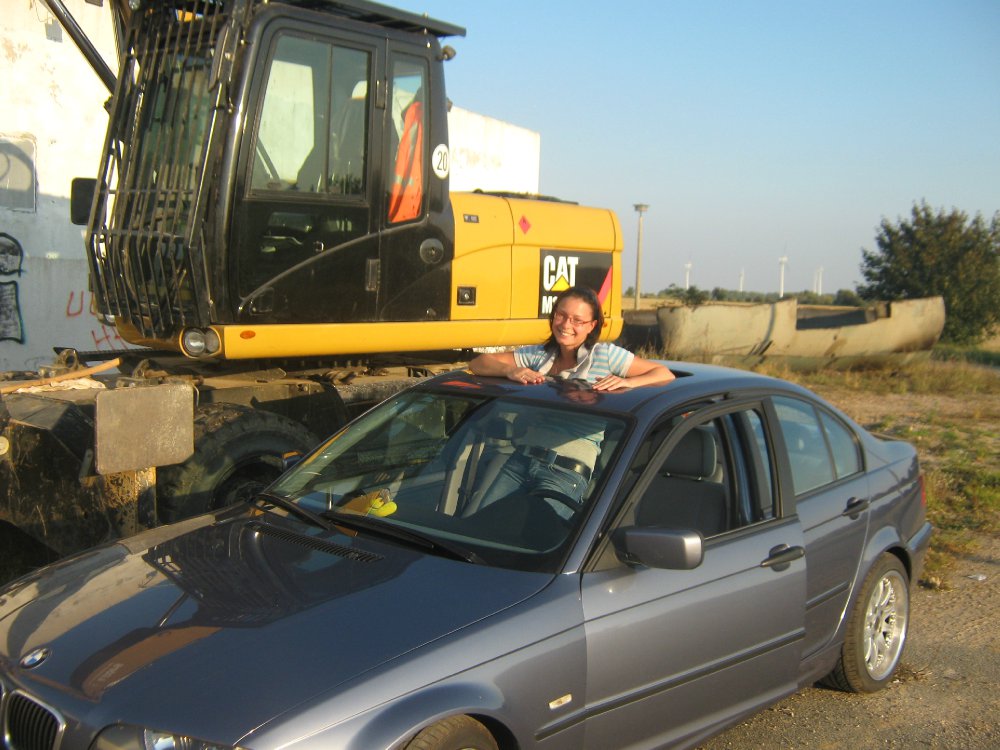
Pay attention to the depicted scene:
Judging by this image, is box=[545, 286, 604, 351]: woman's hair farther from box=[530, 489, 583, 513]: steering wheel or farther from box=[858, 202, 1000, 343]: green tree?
box=[858, 202, 1000, 343]: green tree

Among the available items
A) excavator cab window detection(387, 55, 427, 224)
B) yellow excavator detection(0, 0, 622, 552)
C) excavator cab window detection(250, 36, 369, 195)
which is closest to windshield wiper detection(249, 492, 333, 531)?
yellow excavator detection(0, 0, 622, 552)

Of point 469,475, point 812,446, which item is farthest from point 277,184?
point 812,446

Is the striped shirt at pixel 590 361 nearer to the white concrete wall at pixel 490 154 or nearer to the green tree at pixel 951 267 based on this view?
the white concrete wall at pixel 490 154

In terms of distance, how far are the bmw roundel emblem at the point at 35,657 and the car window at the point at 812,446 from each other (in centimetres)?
292

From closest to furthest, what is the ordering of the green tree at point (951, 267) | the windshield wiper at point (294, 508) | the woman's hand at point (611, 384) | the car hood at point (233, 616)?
the car hood at point (233, 616), the windshield wiper at point (294, 508), the woman's hand at point (611, 384), the green tree at point (951, 267)

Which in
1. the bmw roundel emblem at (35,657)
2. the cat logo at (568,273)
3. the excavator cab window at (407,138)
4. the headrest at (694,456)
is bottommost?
the bmw roundel emblem at (35,657)

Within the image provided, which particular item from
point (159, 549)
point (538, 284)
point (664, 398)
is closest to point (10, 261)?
point (538, 284)

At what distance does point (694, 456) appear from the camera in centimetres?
405

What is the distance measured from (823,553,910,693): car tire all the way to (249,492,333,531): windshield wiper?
2.39 m

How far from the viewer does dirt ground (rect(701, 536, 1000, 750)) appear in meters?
4.24

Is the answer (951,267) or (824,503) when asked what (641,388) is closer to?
(824,503)

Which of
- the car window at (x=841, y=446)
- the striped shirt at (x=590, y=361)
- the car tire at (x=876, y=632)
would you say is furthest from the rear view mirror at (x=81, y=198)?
the car tire at (x=876, y=632)

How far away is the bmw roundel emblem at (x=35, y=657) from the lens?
9.69 feet

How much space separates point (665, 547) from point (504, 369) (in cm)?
143
